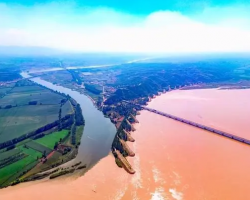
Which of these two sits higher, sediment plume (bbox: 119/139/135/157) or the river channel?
sediment plume (bbox: 119/139/135/157)

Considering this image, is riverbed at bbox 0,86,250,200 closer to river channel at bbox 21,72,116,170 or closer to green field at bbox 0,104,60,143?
river channel at bbox 21,72,116,170

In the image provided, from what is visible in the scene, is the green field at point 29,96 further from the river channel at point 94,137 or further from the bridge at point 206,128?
the bridge at point 206,128

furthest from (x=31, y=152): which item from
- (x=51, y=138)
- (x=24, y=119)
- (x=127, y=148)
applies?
(x=24, y=119)

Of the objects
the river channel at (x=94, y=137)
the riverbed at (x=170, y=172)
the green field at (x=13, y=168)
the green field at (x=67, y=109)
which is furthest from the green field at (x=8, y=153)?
the green field at (x=67, y=109)

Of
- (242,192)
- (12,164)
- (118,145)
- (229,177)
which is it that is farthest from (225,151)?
(12,164)

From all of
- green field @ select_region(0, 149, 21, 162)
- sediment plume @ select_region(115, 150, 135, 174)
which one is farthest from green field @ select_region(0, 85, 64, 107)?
sediment plume @ select_region(115, 150, 135, 174)

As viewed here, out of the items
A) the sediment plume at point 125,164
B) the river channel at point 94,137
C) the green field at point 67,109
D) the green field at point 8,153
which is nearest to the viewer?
the sediment plume at point 125,164
